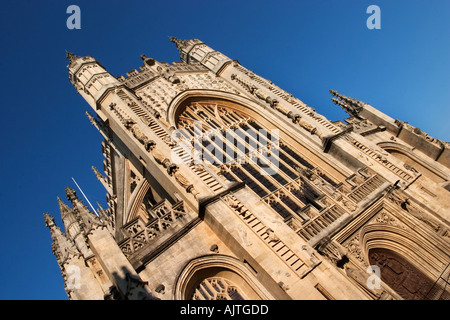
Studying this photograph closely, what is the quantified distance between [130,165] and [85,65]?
321 inches

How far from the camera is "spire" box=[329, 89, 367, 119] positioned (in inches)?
963

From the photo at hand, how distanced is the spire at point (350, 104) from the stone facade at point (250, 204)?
4.59 ft

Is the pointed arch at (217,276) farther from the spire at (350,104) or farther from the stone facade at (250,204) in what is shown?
the spire at (350,104)

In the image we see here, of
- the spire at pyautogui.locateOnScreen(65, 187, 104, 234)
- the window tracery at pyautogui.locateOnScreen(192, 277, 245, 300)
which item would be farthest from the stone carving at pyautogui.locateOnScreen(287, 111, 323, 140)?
the spire at pyautogui.locateOnScreen(65, 187, 104, 234)

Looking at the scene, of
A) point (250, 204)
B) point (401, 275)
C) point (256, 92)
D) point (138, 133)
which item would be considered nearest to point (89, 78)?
point (138, 133)

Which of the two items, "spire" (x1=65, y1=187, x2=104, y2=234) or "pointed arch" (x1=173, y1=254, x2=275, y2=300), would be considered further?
"spire" (x1=65, y1=187, x2=104, y2=234)

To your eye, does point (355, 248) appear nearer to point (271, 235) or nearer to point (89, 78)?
point (271, 235)

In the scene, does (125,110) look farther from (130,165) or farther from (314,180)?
(314,180)

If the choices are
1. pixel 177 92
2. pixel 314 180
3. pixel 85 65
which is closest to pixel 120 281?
pixel 314 180

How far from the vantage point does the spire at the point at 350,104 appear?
80.2ft

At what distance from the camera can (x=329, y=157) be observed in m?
16.9

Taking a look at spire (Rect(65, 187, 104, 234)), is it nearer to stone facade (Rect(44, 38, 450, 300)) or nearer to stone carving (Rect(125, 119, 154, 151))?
stone facade (Rect(44, 38, 450, 300))

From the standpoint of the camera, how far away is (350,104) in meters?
25.1

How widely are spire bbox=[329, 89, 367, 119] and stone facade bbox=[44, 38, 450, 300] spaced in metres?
1.40
